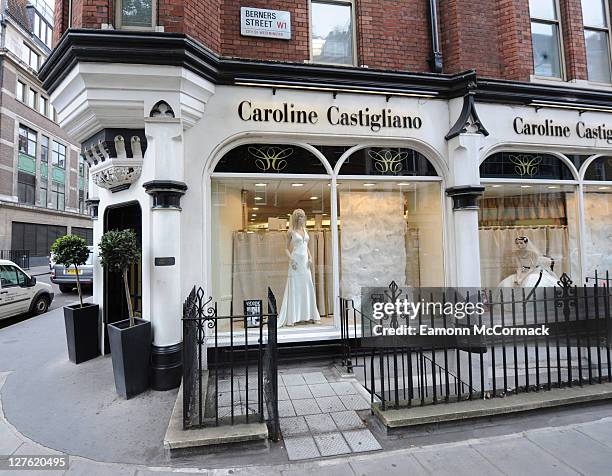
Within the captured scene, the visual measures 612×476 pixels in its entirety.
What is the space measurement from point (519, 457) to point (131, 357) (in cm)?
440

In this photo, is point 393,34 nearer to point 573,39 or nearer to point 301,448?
point 573,39

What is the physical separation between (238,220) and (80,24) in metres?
3.61

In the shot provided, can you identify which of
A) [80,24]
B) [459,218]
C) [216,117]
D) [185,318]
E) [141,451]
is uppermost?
[80,24]

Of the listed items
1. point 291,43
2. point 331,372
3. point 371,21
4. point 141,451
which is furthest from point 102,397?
point 371,21

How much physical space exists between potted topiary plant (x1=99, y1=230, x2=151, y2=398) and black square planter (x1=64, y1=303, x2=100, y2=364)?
153 cm

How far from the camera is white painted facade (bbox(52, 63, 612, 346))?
16.4ft

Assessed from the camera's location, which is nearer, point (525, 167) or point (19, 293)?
point (525, 167)

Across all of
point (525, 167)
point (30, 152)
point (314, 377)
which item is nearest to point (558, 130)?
point (525, 167)

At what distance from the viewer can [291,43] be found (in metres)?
6.26

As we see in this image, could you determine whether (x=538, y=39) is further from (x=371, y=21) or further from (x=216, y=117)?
(x=216, y=117)

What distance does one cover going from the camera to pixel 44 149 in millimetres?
33594

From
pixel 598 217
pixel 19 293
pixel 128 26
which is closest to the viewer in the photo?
pixel 128 26

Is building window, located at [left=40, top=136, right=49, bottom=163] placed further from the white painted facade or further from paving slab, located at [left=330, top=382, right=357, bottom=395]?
paving slab, located at [left=330, top=382, right=357, bottom=395]

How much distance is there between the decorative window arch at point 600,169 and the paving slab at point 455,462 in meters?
6.85
